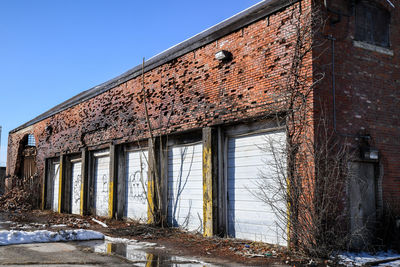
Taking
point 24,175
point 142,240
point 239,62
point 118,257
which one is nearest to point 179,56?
point 239,62

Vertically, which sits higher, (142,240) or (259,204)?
(259,204)

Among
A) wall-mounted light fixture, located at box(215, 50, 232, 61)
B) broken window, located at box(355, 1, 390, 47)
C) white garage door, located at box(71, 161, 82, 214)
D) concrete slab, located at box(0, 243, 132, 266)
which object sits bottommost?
concrete slab, located at box(0, 243, 132, 266)

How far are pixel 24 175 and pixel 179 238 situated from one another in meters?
18.0

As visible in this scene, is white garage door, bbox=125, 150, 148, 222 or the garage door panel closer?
the garage door panel

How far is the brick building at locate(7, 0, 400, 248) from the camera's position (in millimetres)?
8859

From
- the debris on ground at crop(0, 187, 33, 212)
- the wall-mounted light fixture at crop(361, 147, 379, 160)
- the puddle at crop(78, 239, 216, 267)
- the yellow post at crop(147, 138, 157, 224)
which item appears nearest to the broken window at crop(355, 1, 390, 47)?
the wall-mounted light fixture at crop(361, 147, 379, 160)

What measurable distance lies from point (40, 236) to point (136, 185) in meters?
4.95

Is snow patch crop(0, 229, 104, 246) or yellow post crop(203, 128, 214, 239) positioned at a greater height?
yellow post crop(203, 128, 214, 239)

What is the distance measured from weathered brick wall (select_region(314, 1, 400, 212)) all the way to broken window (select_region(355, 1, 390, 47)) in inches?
8.0

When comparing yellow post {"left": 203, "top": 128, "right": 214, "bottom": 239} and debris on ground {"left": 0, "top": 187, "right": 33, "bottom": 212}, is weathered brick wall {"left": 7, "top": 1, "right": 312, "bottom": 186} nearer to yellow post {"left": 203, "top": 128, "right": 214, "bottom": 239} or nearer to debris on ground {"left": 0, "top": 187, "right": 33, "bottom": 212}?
yellow post {"left": 203, "top": 128, "right": 214, "bottom": 239}

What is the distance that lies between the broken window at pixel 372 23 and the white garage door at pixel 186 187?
16.3 ft

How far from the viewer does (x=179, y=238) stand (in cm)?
1059

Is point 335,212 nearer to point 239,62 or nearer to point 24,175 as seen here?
point 239,62

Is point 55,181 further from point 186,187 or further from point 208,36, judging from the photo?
point 208,36
